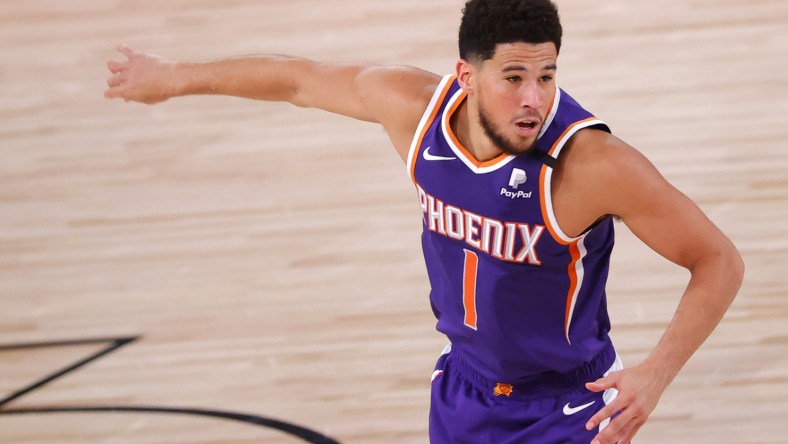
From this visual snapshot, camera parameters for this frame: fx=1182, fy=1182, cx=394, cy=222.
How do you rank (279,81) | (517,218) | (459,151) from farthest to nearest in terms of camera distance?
(279,81) < (459,151) < (517,218)

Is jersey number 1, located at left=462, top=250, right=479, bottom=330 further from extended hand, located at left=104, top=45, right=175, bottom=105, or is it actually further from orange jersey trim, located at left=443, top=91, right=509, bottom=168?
extended hand, located at left=104, top=45, right=175, bottom=105

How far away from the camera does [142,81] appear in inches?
131

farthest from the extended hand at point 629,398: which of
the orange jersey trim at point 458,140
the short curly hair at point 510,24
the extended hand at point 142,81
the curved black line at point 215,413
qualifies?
the curved black line at point 215,413

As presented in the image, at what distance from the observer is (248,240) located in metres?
5.92

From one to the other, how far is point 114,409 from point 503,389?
2143 mm

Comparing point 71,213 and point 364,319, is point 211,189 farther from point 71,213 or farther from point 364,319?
point 364,319

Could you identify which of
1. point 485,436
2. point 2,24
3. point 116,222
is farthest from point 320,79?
point 2,24

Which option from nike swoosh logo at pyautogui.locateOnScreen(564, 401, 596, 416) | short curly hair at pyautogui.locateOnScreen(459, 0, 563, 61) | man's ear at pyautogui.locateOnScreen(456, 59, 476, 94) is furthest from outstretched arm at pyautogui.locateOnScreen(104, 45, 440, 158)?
nike swoosh logo at pyautogui.locateOnScreen(564, 401, 596, 416)

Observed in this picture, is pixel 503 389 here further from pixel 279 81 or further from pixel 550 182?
pixel 279 81

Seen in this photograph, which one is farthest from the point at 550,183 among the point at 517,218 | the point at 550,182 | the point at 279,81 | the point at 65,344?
the point at 65,344

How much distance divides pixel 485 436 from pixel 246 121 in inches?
178

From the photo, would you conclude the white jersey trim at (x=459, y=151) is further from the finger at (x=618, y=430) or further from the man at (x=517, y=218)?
the finger at (x=618, y=430)

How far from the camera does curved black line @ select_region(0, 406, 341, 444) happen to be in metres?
4.38

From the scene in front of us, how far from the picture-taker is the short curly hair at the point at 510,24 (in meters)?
2.62
